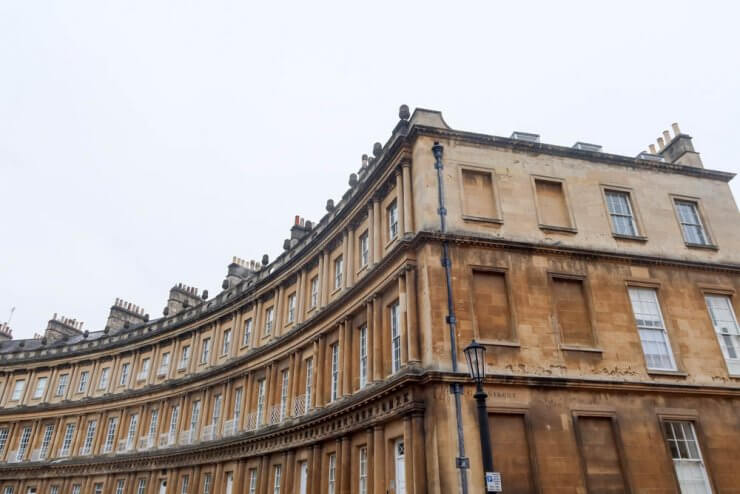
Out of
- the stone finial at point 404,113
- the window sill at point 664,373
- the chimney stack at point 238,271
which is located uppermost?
the chimney stack at point 238,271

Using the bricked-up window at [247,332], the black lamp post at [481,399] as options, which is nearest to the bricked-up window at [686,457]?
the black lamp post at [481,399]

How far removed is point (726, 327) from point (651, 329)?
3.12 meters

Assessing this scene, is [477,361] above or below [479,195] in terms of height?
below

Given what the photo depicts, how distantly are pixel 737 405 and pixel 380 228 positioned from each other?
1266 centimetres

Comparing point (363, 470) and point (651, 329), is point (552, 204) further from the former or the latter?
point (363, 470)

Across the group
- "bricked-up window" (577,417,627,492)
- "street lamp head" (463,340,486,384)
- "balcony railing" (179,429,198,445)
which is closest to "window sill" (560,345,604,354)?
"bricked-up window" (577,417,627,492)

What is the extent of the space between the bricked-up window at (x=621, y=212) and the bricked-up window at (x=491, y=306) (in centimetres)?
528

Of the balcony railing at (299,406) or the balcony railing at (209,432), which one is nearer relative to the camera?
the balcony railing at (299,406)

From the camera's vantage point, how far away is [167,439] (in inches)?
1318

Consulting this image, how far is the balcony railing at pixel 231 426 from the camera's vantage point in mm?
27953

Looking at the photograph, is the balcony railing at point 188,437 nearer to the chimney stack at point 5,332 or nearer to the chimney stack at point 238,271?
the chimney stack at point 238,271

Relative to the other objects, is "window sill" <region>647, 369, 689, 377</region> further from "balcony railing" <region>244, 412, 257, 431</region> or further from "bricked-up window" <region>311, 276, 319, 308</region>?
"balcony railing" <region>244, 412, 257, 431</region>

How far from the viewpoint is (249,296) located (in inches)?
1180

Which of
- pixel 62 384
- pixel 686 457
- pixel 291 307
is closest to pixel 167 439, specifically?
pixel 291 307
